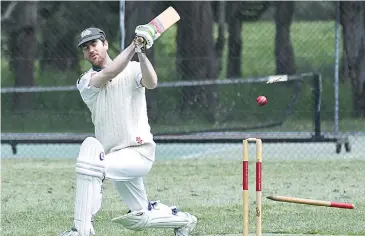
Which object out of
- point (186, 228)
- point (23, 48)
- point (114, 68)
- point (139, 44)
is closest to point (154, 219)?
point (186, 228)

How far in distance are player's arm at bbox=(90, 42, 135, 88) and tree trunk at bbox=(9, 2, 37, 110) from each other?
10578 millimetres

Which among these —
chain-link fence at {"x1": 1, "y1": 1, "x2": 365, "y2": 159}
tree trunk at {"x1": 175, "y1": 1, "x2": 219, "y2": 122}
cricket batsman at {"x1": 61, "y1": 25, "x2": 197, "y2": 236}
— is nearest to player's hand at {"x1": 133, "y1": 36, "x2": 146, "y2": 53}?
cricket batsman at {"x1": 61, "y1": 25, "x2": 197, "y2": 236}

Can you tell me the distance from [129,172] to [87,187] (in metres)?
0.40

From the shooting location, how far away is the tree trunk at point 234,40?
19.0m

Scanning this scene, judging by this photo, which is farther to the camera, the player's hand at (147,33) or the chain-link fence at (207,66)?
the chain-link fence at (207,66)

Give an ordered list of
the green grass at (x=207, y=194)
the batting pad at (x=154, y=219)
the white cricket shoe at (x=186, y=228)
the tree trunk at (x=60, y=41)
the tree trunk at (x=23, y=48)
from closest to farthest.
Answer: the batting pad at (x=154, y=219) < the white cricket shoe at (x=186, y=228) < the green grass at (x=207, y=194) < the tree trunk at (x=23, y=48) < the tree trunk at (x=60, y=41)

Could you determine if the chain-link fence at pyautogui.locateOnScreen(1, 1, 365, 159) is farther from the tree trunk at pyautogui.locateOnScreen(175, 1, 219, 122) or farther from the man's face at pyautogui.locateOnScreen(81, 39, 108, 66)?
the man's face at pyautogui.locateOnScreen(81, 39, 108, 66)

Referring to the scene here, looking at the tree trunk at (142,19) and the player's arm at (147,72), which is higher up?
the tree trunk at (142,19)

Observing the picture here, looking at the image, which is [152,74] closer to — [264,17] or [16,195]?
[16,195]

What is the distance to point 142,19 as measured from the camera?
1841 centimetres

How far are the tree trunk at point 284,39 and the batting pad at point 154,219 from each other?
1035 cm

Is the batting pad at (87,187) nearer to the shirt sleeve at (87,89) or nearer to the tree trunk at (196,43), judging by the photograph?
the shirt sleeve at (87,89)

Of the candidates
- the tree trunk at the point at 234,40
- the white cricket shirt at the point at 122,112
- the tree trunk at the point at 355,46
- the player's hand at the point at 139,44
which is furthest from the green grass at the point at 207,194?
the tree trunk at the point at 234,40

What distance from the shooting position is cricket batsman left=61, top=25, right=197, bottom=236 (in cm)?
792
